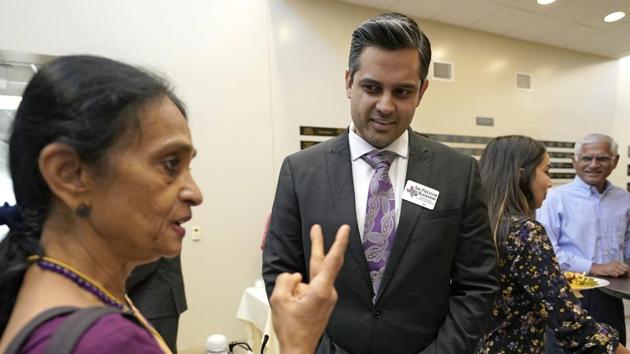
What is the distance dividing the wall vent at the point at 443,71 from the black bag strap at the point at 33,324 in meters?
4.49

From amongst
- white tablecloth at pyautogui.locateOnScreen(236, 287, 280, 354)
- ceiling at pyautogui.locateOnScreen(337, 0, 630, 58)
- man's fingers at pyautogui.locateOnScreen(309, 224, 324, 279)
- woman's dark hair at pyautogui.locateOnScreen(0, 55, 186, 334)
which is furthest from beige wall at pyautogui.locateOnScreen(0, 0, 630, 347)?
man's fingers at pyautogui.locateOnScreen(309, 224, 324, 279)

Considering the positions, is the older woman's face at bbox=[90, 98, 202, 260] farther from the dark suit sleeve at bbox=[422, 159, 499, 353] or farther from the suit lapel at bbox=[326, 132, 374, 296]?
the dark suit sleeve at bbox=[422, 159, 499, 353]

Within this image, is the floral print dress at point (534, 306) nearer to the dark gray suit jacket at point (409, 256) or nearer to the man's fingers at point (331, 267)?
the dark gray suit jacket at point (409, 256)

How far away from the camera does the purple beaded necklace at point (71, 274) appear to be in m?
0.53

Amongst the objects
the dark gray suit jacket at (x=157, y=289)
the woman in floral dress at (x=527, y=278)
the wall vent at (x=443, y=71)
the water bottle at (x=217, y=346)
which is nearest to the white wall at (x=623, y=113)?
the wall vent at (x=443, y=71)

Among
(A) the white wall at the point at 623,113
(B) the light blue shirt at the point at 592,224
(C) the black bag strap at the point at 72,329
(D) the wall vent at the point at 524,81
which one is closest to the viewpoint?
(C) the black bag strap at the point at 72,329

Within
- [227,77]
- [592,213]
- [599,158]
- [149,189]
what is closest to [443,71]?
[599,158]

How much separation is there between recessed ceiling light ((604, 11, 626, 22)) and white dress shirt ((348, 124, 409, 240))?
14.7 ft

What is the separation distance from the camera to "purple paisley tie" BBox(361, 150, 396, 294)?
1.12 m

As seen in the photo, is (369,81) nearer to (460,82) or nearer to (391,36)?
(391,36)

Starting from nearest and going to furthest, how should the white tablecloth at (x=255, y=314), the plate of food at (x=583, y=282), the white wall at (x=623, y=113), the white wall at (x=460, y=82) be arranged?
the plate of food at (x=583, y=282), the white tablecloth at (x=255, y=314), the white wall at (x=460, y=82), the white wall at (x=623, y=113)

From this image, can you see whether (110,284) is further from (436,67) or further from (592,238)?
(436,67)

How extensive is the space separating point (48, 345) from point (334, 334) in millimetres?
833

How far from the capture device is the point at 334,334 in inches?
44.4
